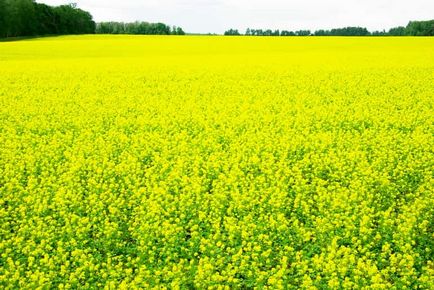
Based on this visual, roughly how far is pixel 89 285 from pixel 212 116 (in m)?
10.2

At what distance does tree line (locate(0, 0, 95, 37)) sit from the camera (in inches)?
2793

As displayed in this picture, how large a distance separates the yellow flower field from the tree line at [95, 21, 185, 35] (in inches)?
3403

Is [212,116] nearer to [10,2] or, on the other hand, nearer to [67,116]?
[67,116]

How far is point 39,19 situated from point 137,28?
32215 mm

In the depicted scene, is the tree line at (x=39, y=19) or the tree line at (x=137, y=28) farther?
the tree line at (x=137, y=28)

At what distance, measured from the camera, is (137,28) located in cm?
10794

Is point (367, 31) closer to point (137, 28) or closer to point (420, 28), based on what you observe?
point (420, 28)

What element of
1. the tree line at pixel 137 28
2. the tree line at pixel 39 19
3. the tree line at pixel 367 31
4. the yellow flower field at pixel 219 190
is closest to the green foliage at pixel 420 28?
the tree line at pixel 367 31

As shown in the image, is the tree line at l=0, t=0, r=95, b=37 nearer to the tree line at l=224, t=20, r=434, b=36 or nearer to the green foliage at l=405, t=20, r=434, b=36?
the tree line at l=224, t=20, r=434, b=36

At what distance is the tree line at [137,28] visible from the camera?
104162 mm

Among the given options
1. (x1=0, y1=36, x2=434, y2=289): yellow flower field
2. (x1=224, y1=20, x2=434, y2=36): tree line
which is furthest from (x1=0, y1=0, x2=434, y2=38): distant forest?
(x1=0, y1=36, x2=434, y2=289): yellow flower field

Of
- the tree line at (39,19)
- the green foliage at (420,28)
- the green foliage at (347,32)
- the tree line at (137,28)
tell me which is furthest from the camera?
the tree line at (137,28)

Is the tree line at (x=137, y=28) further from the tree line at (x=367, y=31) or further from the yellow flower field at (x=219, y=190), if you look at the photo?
the yellow flower field at (x=219, y=190)

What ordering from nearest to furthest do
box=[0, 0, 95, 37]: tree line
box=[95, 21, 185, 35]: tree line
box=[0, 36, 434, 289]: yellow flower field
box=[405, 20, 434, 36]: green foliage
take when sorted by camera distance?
box=[0, 36, 434, 289]: yellow flower field → box=[0, 0, 95, 37]: tree line → box=[405, 20, 434, 36]: green foliage → box=[95, 21, 185, 35]: tree line
